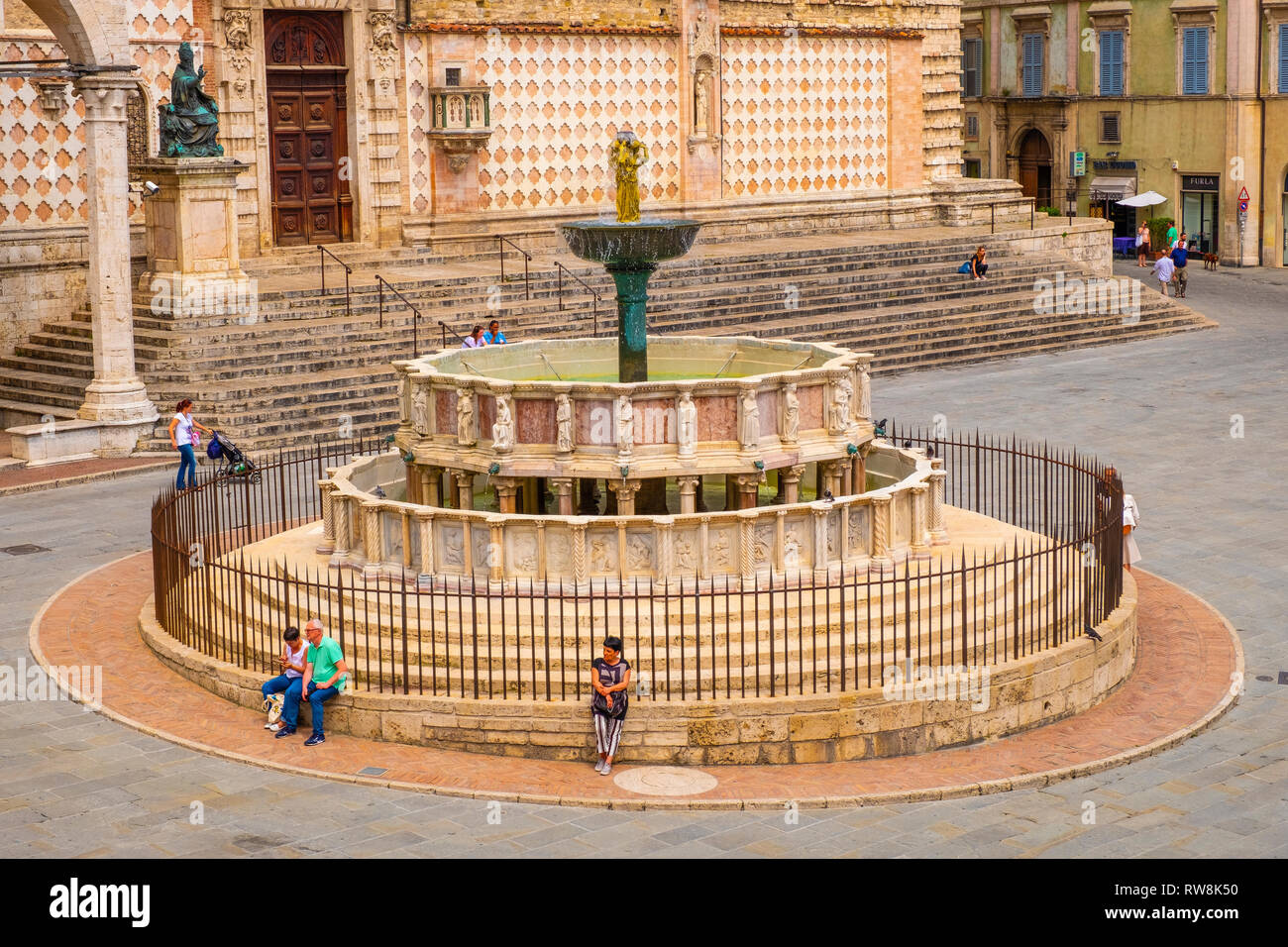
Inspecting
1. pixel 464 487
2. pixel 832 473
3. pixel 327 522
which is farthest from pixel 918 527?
pixel 327 522

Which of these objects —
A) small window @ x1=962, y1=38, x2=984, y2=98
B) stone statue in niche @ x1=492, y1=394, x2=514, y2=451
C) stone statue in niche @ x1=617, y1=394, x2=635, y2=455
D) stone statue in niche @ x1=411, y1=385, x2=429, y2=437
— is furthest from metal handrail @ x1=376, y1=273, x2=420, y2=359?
small window @ x1=962, y1=38, x2=984, y2=98

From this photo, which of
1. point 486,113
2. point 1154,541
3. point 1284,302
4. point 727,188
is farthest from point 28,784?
point 1284,302

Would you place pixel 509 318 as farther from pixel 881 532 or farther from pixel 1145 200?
pixel 1145 200

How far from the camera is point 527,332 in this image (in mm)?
31719

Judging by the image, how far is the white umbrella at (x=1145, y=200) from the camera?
2078 inches

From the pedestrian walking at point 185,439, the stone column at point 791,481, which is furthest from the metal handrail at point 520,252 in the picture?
the stone column at point 791,481

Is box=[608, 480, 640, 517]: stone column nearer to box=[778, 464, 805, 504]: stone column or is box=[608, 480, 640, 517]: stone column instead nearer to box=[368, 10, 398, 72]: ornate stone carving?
box=[778, 464, 805, 504]: stone column

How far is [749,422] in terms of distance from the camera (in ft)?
55.9

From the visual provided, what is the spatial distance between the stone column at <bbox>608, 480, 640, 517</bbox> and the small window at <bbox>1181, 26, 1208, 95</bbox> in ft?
131

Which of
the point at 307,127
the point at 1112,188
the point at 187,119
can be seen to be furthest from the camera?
the point at 1112,188

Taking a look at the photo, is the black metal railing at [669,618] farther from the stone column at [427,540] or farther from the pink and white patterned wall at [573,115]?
the pink and white patterned wall at [573,115]

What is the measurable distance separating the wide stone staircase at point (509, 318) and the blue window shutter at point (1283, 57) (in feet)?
43.6

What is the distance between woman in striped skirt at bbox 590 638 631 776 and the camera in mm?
14227

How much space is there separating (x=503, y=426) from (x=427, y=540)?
1.23 metres
